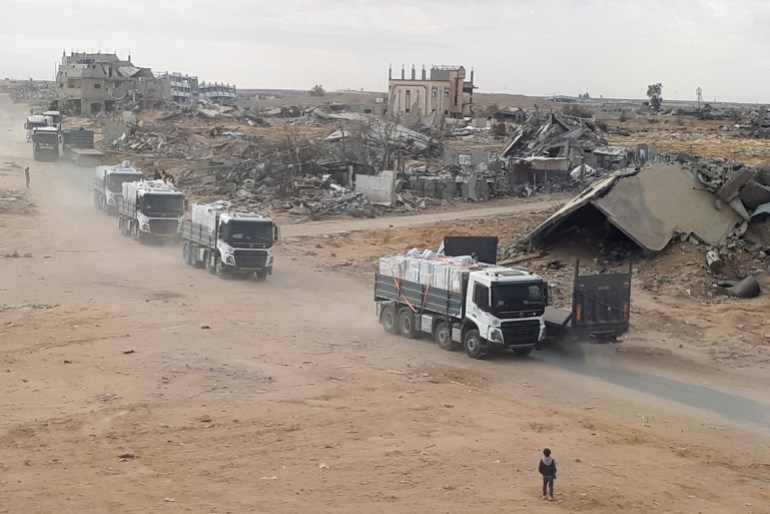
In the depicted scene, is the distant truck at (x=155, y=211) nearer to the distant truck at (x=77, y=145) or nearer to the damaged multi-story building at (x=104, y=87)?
the distant truck at (x=77, y=145)

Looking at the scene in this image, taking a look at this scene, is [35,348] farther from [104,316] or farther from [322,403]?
[322,403]

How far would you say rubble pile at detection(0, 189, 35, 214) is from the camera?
50.1 metres

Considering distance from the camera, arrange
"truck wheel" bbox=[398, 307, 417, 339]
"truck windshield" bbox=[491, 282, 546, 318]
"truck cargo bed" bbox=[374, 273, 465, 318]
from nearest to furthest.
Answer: "truck windshield" bbox=[491, 282, 546, 318] → "truck cargo bed" bbox=[374, 273, 465, 318] → "truck wheel" bbox=[398, 307, 417, 339]

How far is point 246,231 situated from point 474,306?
1224 cm

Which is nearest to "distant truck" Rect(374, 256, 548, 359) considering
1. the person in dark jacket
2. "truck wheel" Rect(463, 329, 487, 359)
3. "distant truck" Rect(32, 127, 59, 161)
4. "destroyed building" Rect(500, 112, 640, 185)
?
"truck wheel" Rect(463, 329, 487, 359)

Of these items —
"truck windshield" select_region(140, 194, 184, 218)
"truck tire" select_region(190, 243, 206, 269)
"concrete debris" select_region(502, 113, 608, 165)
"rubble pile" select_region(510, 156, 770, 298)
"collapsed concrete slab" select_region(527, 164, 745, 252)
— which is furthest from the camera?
"concrete debris" select_region(502, 113, 608, 165)

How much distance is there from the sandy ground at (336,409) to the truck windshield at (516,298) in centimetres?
144

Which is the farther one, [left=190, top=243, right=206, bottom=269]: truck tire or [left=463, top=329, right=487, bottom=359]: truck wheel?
[left=190, top=243, right=206, bottom=269]: truck tire

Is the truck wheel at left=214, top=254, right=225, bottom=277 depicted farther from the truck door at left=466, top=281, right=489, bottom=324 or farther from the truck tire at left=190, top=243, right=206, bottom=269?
the truck door at left=466, top=281, right=489, bottom=324

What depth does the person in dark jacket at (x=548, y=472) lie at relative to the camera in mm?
14695

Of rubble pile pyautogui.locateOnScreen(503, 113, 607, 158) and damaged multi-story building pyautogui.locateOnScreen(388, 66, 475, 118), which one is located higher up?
damaged multi-story building pyautogui.locateOnScreen(388, 66, 475, 118)

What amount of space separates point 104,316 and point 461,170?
124 feet

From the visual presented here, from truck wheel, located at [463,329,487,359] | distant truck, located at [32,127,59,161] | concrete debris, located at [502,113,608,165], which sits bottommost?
truck wheel, located at [463,329,487,359]

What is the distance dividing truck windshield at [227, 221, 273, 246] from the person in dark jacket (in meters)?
20.4
